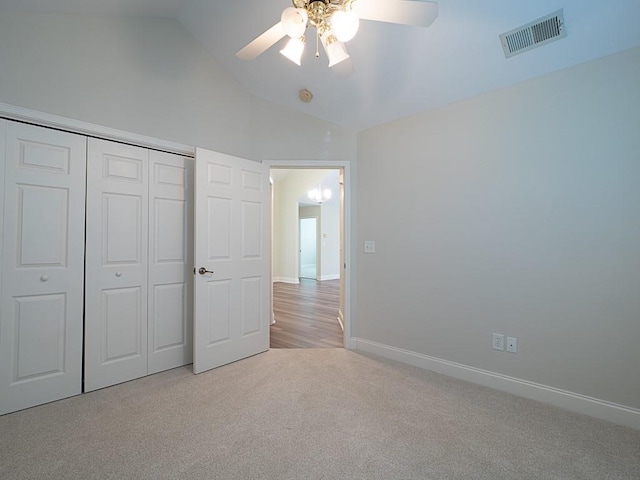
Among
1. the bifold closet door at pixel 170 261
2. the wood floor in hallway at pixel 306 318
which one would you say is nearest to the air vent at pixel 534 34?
the bifold closet door at pixel 170 261

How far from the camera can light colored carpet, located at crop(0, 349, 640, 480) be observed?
60.9 inches

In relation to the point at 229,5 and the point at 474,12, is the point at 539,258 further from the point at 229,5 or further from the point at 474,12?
the point at 229,5

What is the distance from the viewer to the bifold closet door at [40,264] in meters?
2.05

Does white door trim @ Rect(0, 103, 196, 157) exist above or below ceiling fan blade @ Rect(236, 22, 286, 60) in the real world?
below

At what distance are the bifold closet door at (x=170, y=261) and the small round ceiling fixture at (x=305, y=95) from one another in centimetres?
130

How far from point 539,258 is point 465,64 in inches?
62.0

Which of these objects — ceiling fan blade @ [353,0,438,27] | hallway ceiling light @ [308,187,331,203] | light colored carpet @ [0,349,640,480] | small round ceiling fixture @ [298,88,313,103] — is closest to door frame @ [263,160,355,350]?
small round ceiling fixture @ [298,88,313,103]

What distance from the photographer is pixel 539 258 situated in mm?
2283

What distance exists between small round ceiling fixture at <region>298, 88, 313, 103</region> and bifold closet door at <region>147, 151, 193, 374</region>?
1.30 m

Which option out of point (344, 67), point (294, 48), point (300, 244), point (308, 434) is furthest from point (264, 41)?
point (300, 244)

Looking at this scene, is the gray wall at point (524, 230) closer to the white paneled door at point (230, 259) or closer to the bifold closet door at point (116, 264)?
the white paneled door at point (230, 259)

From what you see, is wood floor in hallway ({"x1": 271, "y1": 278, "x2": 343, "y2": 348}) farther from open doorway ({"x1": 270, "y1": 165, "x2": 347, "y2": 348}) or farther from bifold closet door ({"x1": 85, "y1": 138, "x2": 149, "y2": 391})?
bifold closet door ({"x1": 85, "y1": 138, "x2": 149, "y2": 391})

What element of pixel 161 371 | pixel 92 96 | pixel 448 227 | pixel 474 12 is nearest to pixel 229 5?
pixel 92 96

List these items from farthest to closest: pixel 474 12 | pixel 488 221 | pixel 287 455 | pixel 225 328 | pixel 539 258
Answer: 1. pixel 225 328
2. pixel 488 221
3. pixel 539 258
4. pixel 474 12
5. pixel 287 455
